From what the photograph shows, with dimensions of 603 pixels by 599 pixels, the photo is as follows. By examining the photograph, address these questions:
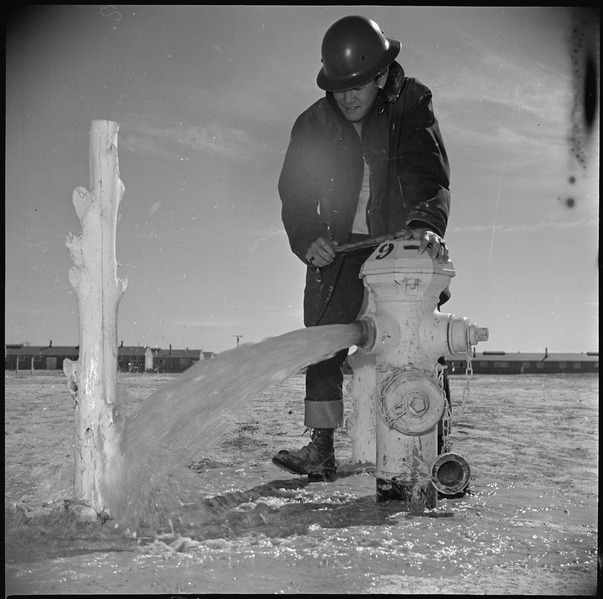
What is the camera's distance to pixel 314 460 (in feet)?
12.6

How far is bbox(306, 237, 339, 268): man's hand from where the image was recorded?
3518 mm

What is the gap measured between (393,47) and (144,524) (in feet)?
8.53

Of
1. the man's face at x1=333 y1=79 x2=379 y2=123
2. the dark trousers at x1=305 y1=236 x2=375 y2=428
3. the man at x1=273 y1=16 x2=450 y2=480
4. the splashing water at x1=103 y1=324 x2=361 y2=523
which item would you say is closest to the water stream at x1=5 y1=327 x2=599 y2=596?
the splashing water at x1=103 y1=324 x2=361 y2=523

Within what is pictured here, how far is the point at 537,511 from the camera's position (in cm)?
327

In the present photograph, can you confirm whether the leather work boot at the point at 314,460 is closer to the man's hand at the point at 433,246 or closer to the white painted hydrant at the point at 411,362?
the white painted hydrant at the point at 411,362

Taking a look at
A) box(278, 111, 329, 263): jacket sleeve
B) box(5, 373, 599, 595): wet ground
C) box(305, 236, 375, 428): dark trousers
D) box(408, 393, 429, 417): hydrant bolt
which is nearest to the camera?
box(5, 373, 599, 595): wet ground

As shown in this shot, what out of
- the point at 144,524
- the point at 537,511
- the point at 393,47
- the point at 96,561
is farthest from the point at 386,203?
the point at 96,561

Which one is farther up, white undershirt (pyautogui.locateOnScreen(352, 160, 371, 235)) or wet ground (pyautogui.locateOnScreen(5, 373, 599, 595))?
white undershirt (pyautogui.locateOnScreen(352, 160, 371, 235))

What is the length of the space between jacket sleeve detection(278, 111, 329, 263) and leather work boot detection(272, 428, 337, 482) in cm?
103

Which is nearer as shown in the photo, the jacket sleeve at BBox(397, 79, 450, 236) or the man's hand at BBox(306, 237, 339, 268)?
the man's hand at BBox(306, 237, 339, 268)

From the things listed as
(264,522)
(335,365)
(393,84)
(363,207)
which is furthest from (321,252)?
(264,522)

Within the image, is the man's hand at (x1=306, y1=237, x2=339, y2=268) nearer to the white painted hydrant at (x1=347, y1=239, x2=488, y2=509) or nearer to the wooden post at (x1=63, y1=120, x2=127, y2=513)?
the white painted hydrant at (x1=347, y1=239, x2=488, y2=509)

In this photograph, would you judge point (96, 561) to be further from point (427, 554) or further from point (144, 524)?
point (427, 554)

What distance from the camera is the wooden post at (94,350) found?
290 centimetres
